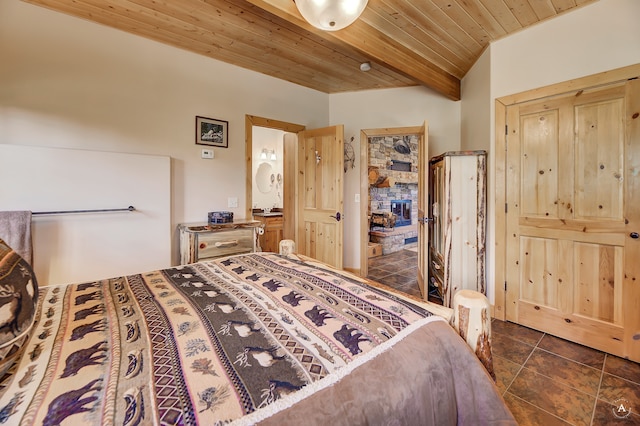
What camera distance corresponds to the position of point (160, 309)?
104cm

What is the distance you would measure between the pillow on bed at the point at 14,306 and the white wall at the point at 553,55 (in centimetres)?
311

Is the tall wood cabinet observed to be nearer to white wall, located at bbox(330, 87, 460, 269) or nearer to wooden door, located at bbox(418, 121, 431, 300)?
wooden door, located at bbox(418, 121, 431, 300)

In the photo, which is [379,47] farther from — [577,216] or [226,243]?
[226,243]

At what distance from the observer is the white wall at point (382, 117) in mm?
3598

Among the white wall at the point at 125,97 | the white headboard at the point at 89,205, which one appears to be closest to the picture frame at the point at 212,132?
the white wall at the point at 125,97

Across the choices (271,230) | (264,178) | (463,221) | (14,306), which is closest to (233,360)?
(14,306)

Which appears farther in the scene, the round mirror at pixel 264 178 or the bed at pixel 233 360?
the round mirror at pixel 264 178

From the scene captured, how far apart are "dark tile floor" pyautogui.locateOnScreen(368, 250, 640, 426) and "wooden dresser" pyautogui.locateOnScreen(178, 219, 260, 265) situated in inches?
91.6

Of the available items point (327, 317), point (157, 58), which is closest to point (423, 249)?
point (327, 317)

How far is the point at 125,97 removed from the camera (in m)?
2.47

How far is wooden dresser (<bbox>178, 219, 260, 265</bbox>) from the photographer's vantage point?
2.53 metres

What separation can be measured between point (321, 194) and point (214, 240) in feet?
4.91

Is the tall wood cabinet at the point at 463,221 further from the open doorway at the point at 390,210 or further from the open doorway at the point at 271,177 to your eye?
the open doorway at the point at 271,177

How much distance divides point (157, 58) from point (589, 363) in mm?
4379
